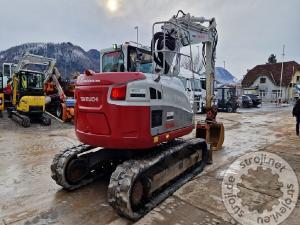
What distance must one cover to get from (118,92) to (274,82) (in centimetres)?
4778

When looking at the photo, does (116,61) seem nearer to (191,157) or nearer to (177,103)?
(177,103)

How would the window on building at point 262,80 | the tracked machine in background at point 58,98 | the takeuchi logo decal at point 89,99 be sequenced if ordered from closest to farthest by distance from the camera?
1. the takeuchi logo decal at point 89,99
2. the tracked machine in background at point 58,98
3. the window on building at point 262,80

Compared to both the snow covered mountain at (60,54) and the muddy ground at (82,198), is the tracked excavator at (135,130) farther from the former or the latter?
the snow covered mountain at (60,54)

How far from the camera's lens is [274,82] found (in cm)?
4631

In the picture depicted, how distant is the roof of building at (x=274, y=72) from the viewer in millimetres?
45844

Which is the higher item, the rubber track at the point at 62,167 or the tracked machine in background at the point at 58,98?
the tracked machine in background at the point at 58,98

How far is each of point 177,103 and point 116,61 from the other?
1638 mm

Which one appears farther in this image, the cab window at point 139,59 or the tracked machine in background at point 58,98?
the tracked machine in background at point 58,98

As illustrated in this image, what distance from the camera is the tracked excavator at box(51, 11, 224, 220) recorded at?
3934mm

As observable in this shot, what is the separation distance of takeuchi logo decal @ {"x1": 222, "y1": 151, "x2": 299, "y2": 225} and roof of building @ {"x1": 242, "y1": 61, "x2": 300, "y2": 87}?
44110 millimetres

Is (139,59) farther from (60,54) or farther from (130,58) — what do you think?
(60,54)

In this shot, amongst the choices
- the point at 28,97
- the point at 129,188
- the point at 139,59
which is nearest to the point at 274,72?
the point at 28,97

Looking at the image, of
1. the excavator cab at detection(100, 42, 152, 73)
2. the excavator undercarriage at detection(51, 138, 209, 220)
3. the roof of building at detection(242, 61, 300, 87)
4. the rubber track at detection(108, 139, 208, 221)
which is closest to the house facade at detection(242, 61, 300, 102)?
the roof of building at detection(242, 61, 300, 87)

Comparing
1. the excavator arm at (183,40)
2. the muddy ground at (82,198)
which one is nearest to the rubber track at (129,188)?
the muddy ground at (82,198)
